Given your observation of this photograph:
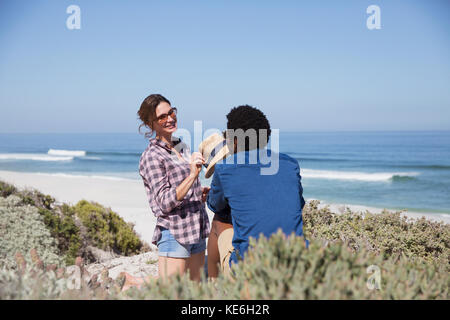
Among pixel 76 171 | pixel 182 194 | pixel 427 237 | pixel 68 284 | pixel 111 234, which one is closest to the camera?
pixel 68 284

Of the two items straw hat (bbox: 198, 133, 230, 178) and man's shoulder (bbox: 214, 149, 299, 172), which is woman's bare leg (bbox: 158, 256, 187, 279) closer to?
straw hat (bbox: 198, 133, 230, 178)

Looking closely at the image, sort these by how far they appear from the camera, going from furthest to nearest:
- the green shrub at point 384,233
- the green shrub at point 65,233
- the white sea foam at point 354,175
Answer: the white sea foam at point 354,175 → the green shrub at point 65,233 → the green shrub at point 384,233

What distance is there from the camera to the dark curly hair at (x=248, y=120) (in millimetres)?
2973

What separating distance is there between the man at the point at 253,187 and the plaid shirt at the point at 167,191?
0.31 m

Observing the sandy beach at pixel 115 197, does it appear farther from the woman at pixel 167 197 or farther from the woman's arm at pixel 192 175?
the woman's arm at pixel 192 175

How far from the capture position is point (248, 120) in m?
2.97

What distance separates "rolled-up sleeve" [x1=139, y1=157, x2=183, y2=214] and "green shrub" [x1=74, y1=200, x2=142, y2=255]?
12.4ft

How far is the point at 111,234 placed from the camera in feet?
22.3

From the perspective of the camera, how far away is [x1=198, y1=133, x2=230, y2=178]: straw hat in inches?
134

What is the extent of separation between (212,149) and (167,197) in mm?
790

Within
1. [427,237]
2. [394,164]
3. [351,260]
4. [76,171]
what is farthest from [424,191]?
[76,171]

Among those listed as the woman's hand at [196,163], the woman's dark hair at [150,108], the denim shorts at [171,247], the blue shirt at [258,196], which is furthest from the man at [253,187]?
the woman's dark hair at [150,108]

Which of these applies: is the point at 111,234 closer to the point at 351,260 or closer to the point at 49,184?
the point at 351,260
